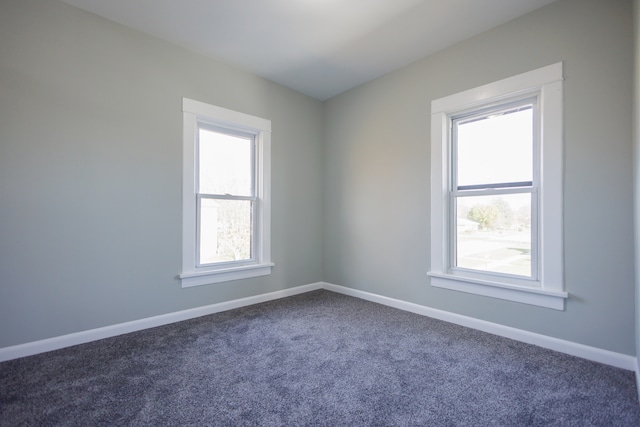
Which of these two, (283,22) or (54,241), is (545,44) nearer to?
(283,22)

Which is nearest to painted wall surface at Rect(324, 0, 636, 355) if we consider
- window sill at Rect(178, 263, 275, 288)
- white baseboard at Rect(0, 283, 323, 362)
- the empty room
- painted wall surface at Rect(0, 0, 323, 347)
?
the empty room

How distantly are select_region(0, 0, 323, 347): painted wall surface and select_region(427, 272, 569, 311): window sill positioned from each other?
7.54 ft

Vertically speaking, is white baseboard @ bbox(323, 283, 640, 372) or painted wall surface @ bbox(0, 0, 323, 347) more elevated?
painted wall surface @ bbox(0, 0, 323, 347)

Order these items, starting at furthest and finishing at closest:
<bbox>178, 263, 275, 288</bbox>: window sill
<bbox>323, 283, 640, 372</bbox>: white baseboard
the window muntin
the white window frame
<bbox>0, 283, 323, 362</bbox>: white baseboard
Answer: <bbox>178, 263, 275, 288</bbox>: window sill < the window muntin < the white window frame < <bbox>0, 283, 323, 362</bbox>: white baseboard < <bbox>323, 283, 640, 372</bbox>: white baseboard

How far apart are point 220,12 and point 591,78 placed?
2.94m

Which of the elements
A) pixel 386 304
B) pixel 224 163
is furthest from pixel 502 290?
pixel 224 163

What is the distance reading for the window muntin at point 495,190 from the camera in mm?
2533

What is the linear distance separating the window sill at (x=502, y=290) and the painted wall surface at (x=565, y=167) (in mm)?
59

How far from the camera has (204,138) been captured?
10.6 feet

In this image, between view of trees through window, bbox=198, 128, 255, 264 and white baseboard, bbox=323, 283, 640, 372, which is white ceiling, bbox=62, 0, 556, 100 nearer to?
view of trees through window, bbox=198, 128, 255, 264

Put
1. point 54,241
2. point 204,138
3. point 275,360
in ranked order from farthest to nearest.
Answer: point 204,138, point 54,241, point 275,360

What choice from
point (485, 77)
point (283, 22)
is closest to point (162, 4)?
point (283, 22)

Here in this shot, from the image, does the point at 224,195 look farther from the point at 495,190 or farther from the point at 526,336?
the point at 526,336

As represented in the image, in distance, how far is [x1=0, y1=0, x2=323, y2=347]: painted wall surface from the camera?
2164 mm
